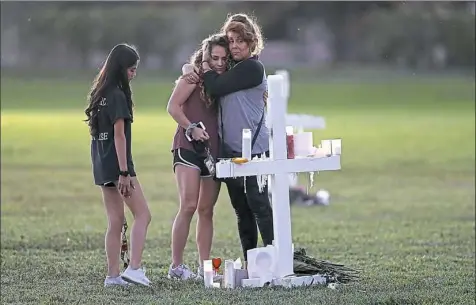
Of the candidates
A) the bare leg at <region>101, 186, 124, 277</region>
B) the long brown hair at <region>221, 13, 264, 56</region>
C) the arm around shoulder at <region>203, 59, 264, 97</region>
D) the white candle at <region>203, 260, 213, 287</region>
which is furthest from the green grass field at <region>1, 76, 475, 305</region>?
the long brown hair at <region>221, 13, 264, 56</region>

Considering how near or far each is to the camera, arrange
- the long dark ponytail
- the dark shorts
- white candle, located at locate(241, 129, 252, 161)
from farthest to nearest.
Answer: the dark shorts → the long dark ponytail → white candle, located at locate(241, 129, 252, 161)

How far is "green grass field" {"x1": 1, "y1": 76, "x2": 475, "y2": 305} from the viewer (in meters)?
6.62

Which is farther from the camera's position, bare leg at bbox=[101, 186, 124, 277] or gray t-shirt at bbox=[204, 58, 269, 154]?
bare leg at bbox=[101, 186, 124, 277]

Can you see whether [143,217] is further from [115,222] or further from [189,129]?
[189,129]

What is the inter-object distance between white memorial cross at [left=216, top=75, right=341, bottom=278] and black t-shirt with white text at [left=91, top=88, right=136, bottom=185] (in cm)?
84

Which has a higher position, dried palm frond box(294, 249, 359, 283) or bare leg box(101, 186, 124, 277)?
bare leg box(101, 186, 124, 277)

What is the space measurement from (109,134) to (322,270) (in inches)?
62.7

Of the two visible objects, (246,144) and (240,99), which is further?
(240,99)

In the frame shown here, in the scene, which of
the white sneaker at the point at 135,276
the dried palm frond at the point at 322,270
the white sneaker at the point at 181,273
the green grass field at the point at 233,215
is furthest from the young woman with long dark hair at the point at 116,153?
the dried palm frond at the point at 322,270

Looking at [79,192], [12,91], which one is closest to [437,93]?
[12,91]

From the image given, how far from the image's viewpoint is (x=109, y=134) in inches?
260

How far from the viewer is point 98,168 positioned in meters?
6.65

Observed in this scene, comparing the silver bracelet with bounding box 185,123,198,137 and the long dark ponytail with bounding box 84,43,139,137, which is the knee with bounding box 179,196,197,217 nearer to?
the silver bracelet with bounding box 185,123,198,137

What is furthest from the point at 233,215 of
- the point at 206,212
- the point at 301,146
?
the point at 301,146
